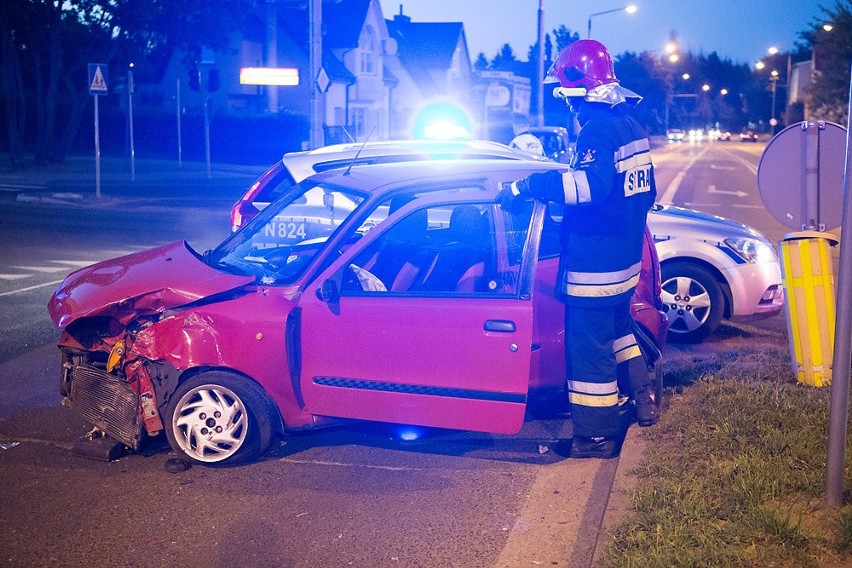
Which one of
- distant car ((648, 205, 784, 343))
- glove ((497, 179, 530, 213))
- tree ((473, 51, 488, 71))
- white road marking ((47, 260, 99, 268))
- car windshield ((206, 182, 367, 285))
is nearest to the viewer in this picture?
glove ((497, 179, 530, 213))

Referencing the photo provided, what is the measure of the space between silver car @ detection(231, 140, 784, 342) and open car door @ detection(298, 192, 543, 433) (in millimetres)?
2944

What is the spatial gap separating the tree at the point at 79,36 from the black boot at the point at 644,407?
34601mm

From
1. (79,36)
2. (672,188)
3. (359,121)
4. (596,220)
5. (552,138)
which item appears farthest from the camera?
(359,121)

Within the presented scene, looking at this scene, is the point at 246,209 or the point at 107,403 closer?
the point at 107,403

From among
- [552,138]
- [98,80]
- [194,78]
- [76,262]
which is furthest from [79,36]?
[76,262]

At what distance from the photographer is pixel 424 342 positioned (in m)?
5.29

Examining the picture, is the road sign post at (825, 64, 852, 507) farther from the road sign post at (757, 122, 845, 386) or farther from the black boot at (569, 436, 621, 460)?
the road sign post at (757, 122, 845, 386)

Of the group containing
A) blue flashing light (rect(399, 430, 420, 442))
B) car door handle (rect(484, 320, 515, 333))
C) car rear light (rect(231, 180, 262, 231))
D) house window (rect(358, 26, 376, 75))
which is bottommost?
blue flashing light (rect(399, 430, 420, 442))

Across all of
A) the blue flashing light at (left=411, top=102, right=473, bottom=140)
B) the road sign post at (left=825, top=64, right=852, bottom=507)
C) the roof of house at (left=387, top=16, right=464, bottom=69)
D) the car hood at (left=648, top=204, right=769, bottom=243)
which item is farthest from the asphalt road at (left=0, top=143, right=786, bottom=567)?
the roof of house at (left=387, top=16, right=464, bottom=69)

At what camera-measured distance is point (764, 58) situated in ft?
495

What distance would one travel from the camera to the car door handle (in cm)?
515

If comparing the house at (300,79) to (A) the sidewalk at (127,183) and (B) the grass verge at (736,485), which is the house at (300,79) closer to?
(A) the sidewalk at (127,183)

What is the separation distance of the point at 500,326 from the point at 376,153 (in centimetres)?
432

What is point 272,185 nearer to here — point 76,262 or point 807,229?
point 807,229
